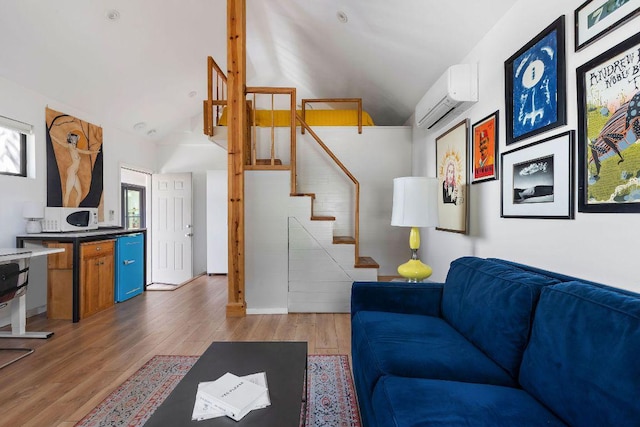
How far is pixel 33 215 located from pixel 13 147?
79 cm

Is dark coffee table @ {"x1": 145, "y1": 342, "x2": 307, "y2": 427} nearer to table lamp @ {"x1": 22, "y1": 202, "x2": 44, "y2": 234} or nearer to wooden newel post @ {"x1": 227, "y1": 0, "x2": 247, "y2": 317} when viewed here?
wooden newel post @ {"x1": 227, "y1": 0, "x2": 247, "y2": 317}

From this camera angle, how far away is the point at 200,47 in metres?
4.52

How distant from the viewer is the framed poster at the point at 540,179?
1683 millimetres

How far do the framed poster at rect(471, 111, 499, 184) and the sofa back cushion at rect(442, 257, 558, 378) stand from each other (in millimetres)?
818

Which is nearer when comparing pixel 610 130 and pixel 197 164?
pixel 610 130

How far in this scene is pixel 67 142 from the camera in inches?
159

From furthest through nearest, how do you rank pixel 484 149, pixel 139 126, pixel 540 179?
1. pixel 139 126
2. pixel 484 149
3. pixel 540 179

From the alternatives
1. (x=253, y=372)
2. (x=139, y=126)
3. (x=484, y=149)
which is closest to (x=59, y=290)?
(x=139, y=126)

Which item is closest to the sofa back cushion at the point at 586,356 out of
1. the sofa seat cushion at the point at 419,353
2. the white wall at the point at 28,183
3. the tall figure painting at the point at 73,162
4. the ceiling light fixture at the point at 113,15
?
the sofa seat cushion at the point at 419,353

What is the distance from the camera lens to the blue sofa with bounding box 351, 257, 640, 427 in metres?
1.00

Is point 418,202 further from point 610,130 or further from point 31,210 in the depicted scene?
point 31,210

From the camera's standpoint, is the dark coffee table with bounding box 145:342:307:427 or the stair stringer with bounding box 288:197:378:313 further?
the stair stringer with bounding box 288:197:378:313

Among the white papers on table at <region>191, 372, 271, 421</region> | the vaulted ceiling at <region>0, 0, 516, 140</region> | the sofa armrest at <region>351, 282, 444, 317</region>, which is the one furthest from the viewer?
the vaulted ceiling at <region>0, 0, 516, 140</region>

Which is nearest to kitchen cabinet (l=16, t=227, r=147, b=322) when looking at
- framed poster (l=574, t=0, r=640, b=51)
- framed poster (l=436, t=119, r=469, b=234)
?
framed poster (l=436, t=119, r=469, b=234)
